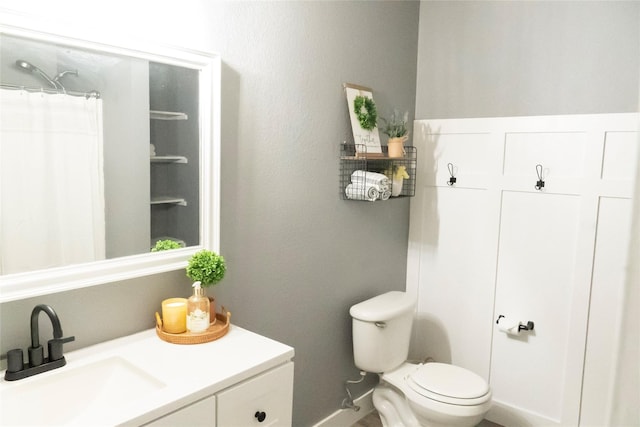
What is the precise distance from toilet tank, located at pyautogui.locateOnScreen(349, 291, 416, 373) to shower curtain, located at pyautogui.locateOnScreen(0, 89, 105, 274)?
1.28m

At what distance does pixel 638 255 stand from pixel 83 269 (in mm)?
1360

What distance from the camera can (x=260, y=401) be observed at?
1.37 m

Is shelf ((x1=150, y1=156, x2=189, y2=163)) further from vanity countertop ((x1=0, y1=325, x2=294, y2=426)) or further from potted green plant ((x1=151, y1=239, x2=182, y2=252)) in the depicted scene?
vanity countertop ((x1=0, y1=325, x2=294, y2=426))

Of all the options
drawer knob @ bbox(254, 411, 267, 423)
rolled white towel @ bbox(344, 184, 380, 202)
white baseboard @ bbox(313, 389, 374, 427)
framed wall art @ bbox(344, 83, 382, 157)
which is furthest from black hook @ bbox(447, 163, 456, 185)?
drawer knob @ bbox(254, 411, 267, 423)

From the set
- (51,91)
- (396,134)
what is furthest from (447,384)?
(51,91)

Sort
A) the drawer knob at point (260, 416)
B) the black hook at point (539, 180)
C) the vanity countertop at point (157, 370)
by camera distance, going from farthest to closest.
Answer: the black hook at point (539, 180), the drawer knob at point (260, 416), the vanity countertop at point (157, 370)

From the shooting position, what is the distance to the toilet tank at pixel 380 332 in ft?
7.35

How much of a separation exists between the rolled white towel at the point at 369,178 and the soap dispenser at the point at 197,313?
1021 millimetres

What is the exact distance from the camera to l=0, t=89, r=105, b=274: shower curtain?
121 cm

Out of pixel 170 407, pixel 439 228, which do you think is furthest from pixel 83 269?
pixel 439 228

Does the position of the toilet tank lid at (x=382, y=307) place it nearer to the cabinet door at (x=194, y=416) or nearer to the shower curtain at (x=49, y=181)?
the cabinet door at (x=194, y=416)

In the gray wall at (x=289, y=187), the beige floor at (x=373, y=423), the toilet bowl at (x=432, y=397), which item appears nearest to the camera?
the gray wall at (x=289, y=187)

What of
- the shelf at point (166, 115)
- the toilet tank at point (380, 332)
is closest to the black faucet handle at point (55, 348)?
the shelf at point (166, 115)

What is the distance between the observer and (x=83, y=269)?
4.43 feet
